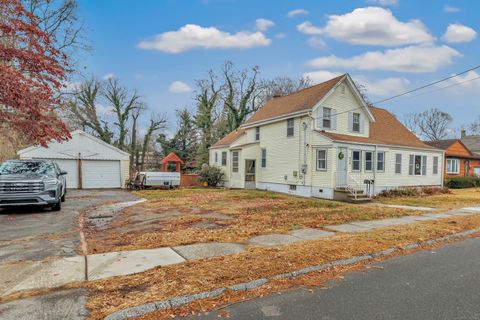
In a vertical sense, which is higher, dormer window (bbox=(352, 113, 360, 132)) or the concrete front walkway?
dormer window (bbox=(352, 113, 360, 132))

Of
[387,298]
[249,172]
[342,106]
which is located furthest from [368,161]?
[387,298]

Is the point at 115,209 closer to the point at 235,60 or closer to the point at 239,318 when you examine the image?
the point at 239,318

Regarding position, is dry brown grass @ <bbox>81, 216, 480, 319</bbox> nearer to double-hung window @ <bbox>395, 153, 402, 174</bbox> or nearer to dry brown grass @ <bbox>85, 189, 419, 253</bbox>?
dry brown grass @ <bbox>85, 189, 419, 253</bbox>

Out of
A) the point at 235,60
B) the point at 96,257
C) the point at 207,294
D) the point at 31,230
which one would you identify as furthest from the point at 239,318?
the point at 235,60

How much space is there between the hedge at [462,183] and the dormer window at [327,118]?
1557cm

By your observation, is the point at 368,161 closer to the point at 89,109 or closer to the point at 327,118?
the point at 327,118

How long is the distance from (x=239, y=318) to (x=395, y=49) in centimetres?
1988

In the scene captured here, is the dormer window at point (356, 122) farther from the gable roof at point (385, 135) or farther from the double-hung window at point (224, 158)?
the double-hung window at point (224, 158)

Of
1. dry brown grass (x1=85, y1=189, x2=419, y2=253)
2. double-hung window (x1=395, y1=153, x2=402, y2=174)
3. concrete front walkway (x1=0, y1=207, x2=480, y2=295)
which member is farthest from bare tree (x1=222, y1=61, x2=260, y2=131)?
concrete front walkway (x1=0, y1=207, x2=480, y2=295)

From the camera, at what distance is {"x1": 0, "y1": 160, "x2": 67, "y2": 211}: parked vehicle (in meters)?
9.98

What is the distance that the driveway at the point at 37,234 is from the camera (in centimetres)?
574

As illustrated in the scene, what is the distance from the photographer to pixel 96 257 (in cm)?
542

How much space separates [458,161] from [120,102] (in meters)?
39.1

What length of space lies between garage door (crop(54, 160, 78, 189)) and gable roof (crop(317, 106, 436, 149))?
1679 centimetres
